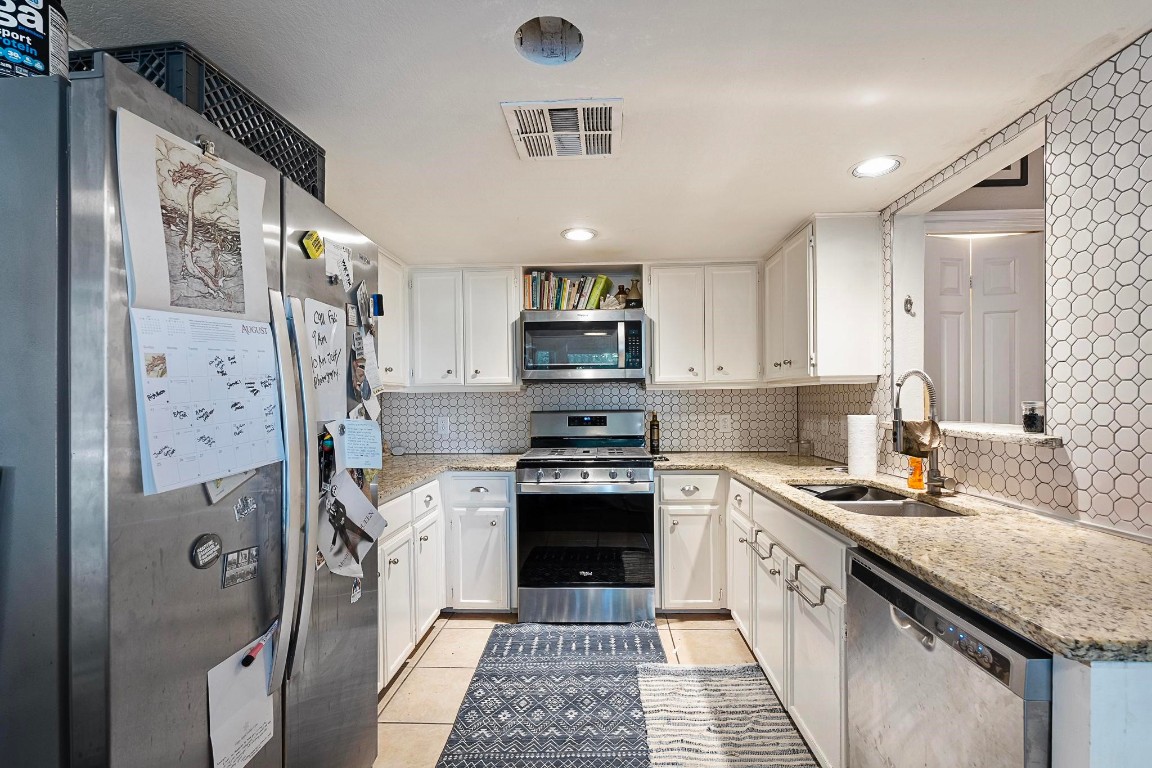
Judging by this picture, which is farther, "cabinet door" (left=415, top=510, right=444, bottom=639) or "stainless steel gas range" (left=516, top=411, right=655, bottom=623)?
"stainless steel gas range" (left=516, top=411, right=655, bottom=623)

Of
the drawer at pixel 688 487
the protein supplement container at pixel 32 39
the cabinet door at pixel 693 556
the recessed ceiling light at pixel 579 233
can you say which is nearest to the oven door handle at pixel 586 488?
the drawer at pixel 688 487

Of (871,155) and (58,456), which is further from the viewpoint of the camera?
(871,155)

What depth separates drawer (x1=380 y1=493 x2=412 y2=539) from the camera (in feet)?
7.02

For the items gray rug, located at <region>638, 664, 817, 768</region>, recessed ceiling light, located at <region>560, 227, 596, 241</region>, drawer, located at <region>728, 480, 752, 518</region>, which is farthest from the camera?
recessed ceiling light, located at <region>560, 227, 596, 241</region>

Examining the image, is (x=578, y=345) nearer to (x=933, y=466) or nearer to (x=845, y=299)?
(x=845, y=299)

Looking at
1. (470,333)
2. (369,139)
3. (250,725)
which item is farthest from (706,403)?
(250,725)

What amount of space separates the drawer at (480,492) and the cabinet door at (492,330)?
674mm

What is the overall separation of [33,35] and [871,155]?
2232mm

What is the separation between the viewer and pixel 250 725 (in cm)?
101

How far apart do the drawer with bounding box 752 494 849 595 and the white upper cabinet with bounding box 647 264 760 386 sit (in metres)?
1.08

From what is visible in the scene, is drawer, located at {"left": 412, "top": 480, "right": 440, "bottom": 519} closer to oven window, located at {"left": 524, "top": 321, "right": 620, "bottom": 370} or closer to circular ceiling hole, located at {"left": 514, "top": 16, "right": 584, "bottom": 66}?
oven window, located at {"left": 524, "top": 321, "right": 620, "bottom": 370}

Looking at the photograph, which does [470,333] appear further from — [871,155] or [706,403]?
[871,155]

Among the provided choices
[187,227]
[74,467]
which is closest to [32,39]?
[187,227]

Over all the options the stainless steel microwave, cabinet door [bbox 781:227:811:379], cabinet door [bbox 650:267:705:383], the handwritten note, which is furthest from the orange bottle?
the handwritten note
